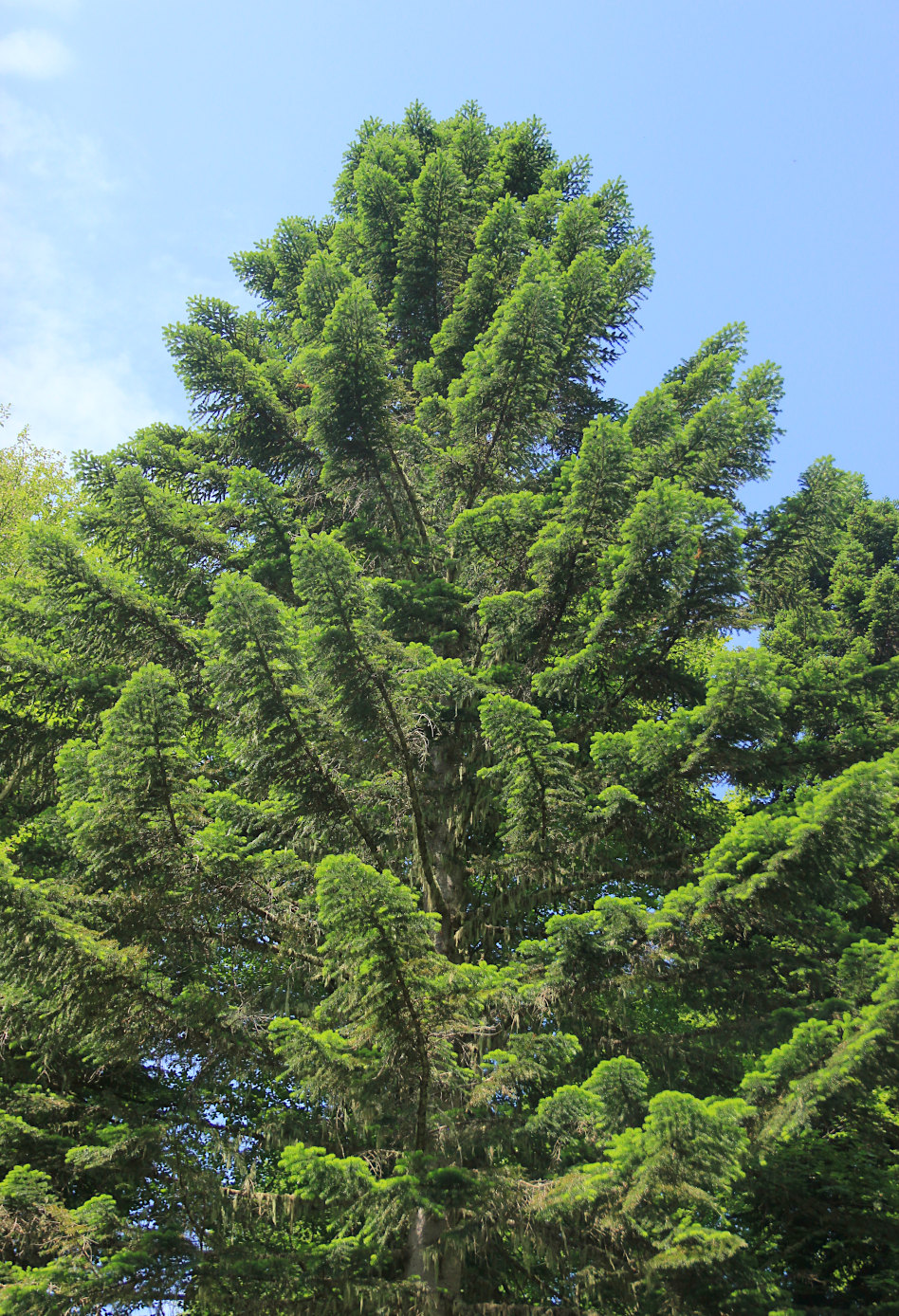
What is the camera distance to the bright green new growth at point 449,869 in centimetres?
453

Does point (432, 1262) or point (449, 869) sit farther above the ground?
point (449, 869)

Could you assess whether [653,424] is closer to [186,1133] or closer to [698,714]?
[698,714]

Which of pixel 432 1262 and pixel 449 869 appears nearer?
pixel 432 1262

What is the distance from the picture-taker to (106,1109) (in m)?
6.34

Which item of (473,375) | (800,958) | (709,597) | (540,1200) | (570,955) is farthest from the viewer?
(473,375)

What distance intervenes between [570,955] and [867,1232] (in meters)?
3.03

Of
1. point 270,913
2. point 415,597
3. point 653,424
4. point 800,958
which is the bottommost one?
point 800,958

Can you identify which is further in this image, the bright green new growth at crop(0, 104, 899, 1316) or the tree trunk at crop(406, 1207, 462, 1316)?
the tree trunk at crop(406, 1207, 462, 1316)

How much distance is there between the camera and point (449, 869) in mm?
7535

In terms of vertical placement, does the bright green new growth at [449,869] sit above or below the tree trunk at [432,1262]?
above

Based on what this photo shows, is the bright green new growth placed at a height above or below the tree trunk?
above

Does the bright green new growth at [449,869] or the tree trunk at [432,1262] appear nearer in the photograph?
the bright green new growth at [449,869]

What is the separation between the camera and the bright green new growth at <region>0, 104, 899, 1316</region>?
178 inches

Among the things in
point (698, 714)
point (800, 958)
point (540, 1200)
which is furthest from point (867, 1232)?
point (698, 714)
